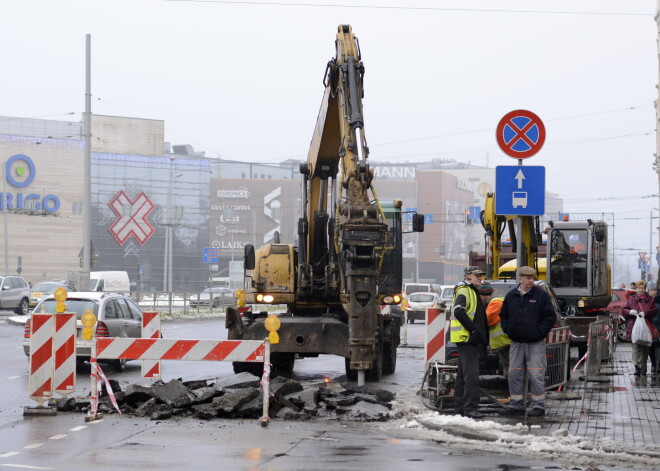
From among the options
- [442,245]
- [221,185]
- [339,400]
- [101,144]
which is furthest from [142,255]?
[339,400]

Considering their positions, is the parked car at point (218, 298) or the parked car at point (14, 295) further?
the parked car at point (218, 298)

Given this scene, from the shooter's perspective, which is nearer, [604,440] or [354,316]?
[604,440]

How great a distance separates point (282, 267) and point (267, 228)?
111m

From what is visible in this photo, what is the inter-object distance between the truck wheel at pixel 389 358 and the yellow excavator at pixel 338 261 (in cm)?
2

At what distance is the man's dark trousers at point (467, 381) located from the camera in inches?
481

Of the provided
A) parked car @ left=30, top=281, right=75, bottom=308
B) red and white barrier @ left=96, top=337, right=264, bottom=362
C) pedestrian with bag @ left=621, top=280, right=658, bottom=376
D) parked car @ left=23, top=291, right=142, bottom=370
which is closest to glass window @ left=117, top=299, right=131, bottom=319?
parked car @ left=23, top=291, right=142, bottom=370

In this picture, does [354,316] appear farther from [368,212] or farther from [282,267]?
[282,267]

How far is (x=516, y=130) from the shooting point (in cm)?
1392

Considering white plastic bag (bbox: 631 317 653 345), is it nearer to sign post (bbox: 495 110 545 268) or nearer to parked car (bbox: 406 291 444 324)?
sign post (bbox: 495 110 545 268)

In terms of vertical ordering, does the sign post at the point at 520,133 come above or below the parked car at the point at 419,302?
above

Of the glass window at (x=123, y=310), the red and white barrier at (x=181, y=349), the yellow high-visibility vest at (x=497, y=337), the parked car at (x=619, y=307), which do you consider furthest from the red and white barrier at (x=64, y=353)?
the parked car at (x=619, y=307)

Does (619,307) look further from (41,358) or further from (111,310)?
(41,358)

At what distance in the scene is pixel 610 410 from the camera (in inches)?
519

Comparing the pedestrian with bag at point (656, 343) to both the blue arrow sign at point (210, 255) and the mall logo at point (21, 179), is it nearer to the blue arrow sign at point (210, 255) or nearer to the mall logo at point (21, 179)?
the blue arrow sign at point (210, 255)
